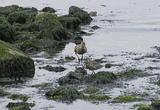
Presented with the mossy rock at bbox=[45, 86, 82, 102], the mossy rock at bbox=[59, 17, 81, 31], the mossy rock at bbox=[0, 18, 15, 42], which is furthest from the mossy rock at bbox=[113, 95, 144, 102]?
the mossy rock at bbox=[59, 17, 81, 31]

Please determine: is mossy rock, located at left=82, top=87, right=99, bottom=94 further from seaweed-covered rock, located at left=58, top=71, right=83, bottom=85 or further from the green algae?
seaweed-covered rock, located at left=58, top=71, right=83, bottom=85

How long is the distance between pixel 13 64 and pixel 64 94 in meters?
4.05

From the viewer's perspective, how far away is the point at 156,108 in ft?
30.4

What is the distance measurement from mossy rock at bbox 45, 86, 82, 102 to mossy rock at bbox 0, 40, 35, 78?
3315mm

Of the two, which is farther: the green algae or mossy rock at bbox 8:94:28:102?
the green algae

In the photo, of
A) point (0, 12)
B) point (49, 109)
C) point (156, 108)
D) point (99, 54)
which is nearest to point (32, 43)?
point (99, 54)

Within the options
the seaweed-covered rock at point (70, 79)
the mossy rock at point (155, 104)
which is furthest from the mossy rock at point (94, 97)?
the seaweed-covered rock at point (70, 79)

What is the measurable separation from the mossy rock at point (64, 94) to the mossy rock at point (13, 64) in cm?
331

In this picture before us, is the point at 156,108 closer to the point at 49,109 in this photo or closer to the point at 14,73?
the point at 49,109

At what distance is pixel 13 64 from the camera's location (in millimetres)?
13539

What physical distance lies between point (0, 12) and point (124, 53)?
2421cm

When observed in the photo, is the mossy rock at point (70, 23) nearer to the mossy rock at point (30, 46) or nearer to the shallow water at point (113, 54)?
the shallow water at point (113, 54)

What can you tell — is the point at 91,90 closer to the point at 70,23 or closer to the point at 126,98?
the point at 126,98

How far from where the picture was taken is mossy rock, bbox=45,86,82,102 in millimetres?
10359
